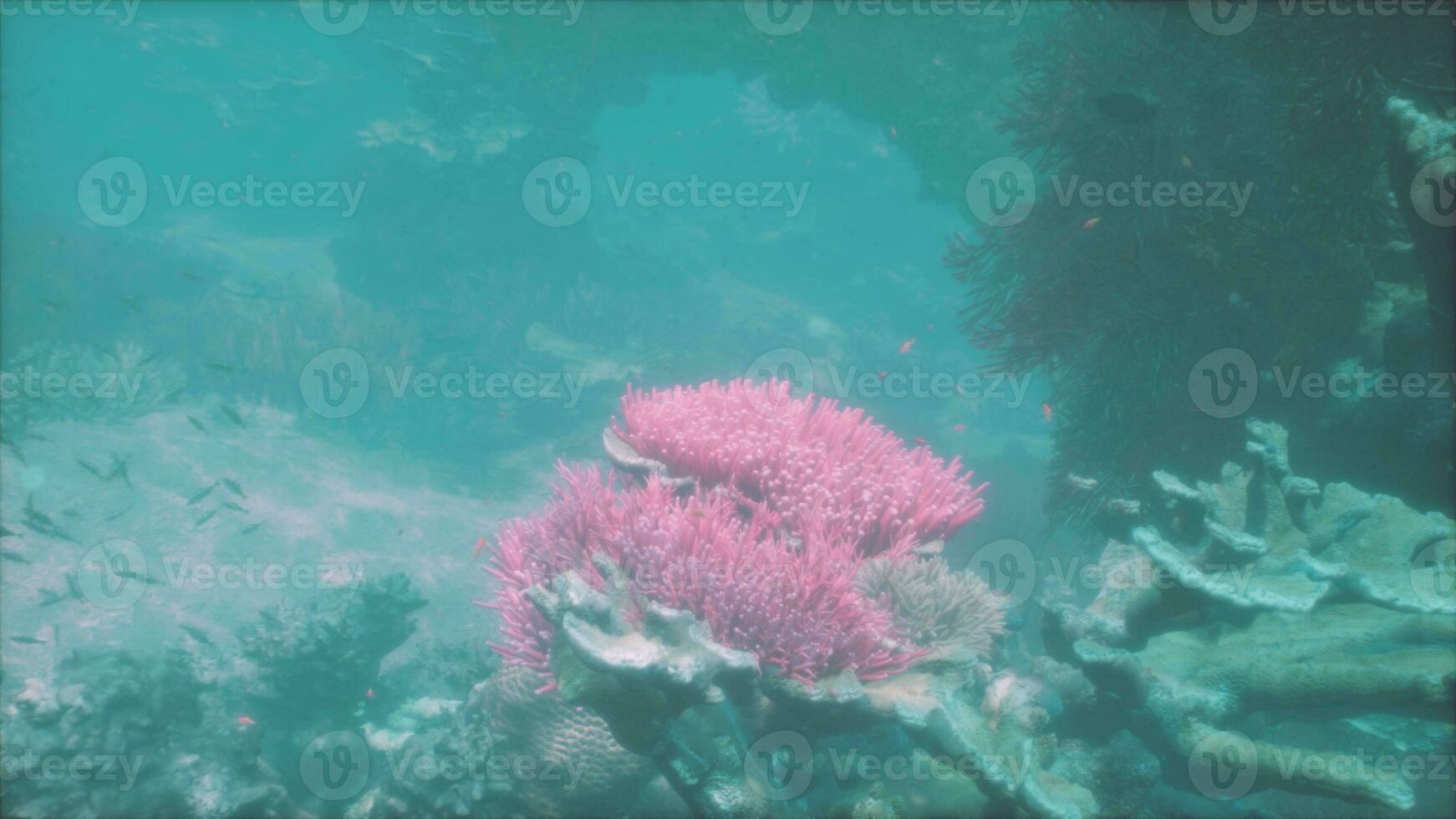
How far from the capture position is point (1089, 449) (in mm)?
6219

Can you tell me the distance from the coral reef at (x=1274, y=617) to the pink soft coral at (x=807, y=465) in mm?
1104

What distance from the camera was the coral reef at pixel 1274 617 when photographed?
9.96ft

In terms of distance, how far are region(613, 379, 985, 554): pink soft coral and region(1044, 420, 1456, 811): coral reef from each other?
1.10 metres

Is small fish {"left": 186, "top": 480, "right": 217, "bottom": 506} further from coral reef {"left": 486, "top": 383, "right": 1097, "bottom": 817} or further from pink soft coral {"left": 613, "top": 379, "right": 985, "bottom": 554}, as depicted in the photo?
pink soft coral {"left": 613, "top": 379, "right": 985, "bottom": 554}

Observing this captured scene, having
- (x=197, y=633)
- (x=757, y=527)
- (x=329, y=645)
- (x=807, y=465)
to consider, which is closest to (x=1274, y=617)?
(x=807, y=465)

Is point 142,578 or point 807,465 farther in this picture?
point 142,578

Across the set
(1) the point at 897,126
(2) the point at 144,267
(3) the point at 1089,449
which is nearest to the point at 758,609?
(3) the point at 1089,449

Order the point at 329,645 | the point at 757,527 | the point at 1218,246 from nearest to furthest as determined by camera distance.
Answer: the point at 757,527
the point at 1218,246
the point at 329,645

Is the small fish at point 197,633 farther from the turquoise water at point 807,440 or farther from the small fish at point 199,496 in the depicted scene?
the small fish at point 199,496

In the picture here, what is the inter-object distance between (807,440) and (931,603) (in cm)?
128

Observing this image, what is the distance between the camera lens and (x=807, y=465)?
13.0ft

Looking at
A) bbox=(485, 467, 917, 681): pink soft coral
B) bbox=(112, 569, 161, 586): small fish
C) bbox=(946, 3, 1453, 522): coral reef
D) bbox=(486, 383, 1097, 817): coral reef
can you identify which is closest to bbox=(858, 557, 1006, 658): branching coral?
bbox=(486, 383, 1097, 817): coral reef

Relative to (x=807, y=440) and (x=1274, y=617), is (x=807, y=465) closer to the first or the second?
(x=807, y=440)

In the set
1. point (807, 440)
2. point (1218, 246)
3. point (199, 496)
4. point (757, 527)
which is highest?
point (1218, 246)
